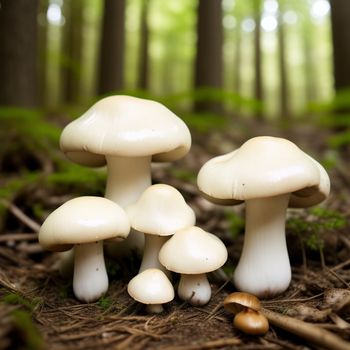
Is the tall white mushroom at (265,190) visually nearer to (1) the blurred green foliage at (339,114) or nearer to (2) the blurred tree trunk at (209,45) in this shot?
(1) the blurred green foliage at (339,114)

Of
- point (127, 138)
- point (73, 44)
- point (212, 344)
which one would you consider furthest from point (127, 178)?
point (73, 44)

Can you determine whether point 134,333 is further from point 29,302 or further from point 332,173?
point 332,173

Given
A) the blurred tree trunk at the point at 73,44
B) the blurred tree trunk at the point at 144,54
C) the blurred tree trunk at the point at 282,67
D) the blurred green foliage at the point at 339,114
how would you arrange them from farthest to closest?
the blurred tree trunk at the point at 282,67
the blurred tree trunk at the point at 144,54
the blurred tree trunk at the point at 73,44
the blurred green foliage at the point at 339,114

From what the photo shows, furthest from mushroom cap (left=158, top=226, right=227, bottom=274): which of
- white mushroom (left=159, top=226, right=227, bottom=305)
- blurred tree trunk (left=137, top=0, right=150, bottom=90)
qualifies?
blurred tree trunk (left=137, top=0, right=150, bottom=90)

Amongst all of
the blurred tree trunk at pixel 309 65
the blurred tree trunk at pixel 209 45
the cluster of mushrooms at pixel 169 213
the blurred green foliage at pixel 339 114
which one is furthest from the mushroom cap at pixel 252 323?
the blurred tree trunk at pixel 309 65

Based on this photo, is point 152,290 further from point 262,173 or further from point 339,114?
point 339,114

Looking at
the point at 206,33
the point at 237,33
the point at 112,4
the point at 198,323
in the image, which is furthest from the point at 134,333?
the point at 237,33
